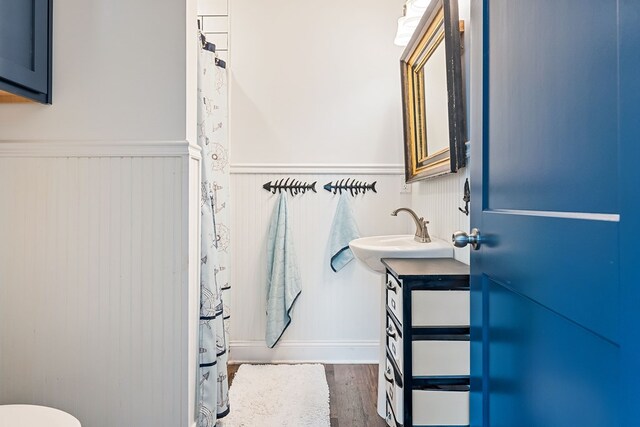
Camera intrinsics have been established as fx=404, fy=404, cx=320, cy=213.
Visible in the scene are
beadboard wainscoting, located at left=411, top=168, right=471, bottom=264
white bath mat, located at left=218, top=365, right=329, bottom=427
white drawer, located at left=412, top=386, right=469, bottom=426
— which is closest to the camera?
white drawer, located at left=412, top=386, right=469, bottom=426

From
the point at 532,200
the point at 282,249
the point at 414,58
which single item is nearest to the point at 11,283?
the point at 282,249

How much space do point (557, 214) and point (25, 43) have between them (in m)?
1.55

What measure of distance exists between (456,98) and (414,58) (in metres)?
0.63

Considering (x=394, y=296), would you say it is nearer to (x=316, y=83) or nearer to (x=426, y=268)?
(x=426, y=268)

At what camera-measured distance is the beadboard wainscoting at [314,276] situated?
102 inches

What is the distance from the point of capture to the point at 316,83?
8.47ft

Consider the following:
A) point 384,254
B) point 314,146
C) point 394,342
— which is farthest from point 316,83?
point 394,342

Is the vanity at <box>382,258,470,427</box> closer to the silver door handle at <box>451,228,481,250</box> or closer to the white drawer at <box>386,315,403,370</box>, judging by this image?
the white drawer at <box>386,315,403,370</box>

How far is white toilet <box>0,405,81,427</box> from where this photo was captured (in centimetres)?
111

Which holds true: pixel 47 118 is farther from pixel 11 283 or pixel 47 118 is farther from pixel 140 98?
pixel 11 283

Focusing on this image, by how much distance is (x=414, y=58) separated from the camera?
2.10 meters

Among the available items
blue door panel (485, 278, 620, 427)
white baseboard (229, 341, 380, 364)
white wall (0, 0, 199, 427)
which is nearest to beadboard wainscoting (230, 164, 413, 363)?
white baseboard (229, 341, 380, 364)

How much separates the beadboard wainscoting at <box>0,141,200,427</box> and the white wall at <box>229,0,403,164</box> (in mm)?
1215

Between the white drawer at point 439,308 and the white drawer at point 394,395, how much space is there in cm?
26
